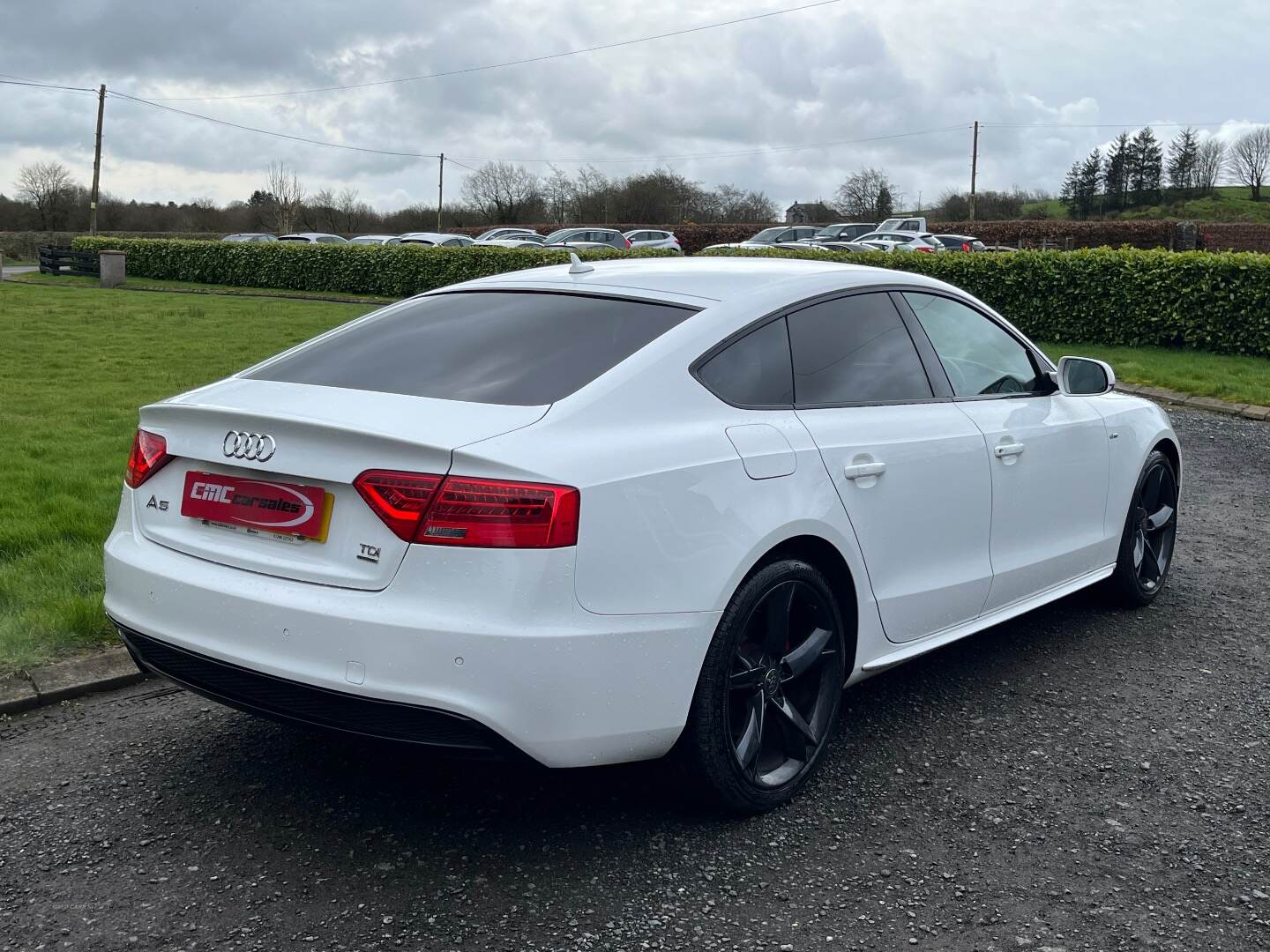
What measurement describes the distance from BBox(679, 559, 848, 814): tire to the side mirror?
1854 mm

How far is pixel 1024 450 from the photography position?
4.50 metres

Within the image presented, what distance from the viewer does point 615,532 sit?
295 cm

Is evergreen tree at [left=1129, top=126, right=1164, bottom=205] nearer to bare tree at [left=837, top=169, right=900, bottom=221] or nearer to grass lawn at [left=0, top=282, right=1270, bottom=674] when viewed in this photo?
bare tree at [left=837, top=169, right=900, bottom=221]

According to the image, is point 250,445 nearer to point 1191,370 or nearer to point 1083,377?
point 1083,377

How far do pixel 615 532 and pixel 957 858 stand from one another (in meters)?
1.28

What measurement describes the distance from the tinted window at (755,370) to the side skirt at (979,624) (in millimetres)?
912

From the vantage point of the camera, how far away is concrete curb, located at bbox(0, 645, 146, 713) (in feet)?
13.8

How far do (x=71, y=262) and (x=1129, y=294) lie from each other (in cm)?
2574

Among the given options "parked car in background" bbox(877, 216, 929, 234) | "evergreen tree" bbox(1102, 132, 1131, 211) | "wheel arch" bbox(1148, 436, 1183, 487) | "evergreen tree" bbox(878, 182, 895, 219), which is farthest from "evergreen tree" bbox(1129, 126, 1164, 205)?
"wheel arch" bbox(1148, 436, 1183, 487)

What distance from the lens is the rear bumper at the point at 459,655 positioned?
2.83m

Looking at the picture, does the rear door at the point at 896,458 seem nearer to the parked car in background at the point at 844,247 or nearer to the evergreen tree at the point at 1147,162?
the parked car in background at the point at 844,247

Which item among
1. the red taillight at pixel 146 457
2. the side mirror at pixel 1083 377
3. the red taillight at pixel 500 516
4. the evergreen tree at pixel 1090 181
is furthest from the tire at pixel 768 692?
the evergreen tree at pixel 1090 181

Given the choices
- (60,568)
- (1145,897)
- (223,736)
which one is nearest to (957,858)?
(1145,897)

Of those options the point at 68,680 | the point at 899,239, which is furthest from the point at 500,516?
the point at 899,239
